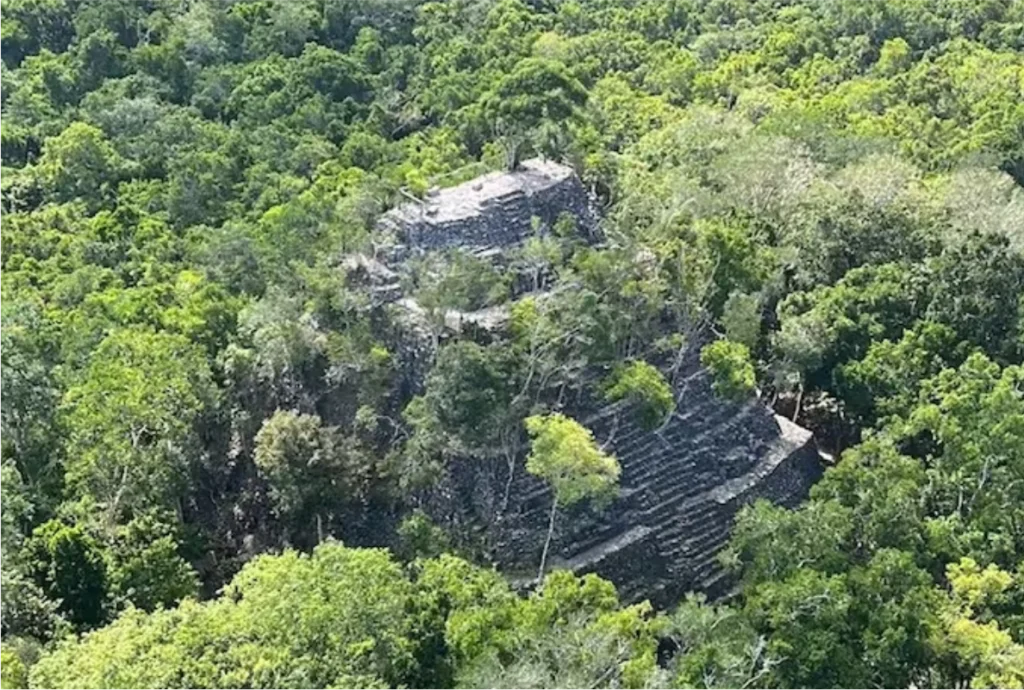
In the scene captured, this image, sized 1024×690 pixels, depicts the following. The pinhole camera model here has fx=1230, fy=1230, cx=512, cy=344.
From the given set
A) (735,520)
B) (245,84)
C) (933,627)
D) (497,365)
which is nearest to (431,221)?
(497,365)

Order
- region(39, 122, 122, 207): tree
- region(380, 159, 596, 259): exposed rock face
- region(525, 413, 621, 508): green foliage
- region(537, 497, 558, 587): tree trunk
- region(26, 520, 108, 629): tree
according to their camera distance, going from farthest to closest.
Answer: region(39, 122, 122, 207): tree
region(380, 159, 596, 259): exposed rock face
region(537, 497, 558, 587): tree trunk
region(525, 413, 621, 508): green foliage
region(26, 520, 108, 629): tree

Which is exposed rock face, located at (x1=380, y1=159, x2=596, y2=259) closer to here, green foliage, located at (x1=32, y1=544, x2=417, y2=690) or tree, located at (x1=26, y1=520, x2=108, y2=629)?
green foliage, located at (x1=32, y1=544, x2=417, y2=690)

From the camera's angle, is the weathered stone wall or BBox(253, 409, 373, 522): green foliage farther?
the weathered stone wall

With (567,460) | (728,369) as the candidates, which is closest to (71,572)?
(567,460)

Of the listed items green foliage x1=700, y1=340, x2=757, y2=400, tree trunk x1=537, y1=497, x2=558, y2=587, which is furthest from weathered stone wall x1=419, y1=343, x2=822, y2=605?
green foliage x1=700, y1=340, x2=757, y2=400

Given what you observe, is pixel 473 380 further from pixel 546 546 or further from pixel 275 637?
pixel 275 637

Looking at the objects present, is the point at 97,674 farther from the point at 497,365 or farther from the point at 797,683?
the point at 797,683

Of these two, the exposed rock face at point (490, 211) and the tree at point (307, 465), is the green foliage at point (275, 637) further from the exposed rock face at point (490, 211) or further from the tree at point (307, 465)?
the exposed rock face at point (490, 211)
